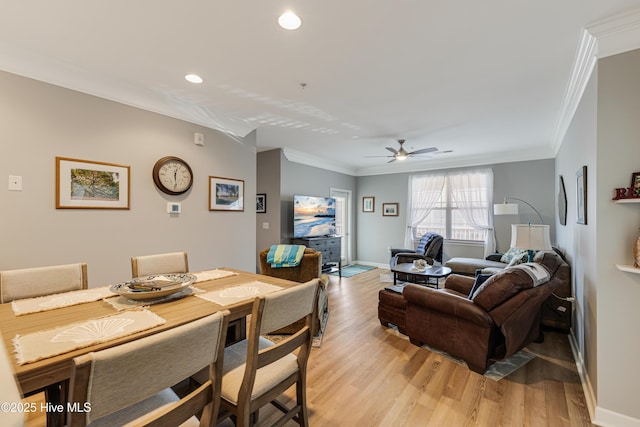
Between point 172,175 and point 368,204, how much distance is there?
513cm

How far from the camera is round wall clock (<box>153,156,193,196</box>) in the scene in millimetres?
2961

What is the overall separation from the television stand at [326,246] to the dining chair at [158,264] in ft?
9.82

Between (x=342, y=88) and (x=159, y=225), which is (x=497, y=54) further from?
(x=159, y=225)

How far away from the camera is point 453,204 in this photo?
606 cm

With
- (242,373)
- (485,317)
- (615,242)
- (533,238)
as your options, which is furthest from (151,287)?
(533,238)

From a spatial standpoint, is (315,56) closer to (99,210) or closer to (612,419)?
(99,210)

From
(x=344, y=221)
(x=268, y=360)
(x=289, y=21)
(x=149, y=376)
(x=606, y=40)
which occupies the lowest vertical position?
(x=268, y=360)

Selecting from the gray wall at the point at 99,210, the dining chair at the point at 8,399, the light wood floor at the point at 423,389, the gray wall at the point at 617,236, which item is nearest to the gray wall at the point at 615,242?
the gray wall at the point at 617,236

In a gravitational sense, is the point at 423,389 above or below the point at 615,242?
below

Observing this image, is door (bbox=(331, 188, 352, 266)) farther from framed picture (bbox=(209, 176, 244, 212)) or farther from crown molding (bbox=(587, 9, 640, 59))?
crown molding (bbox=(587, 9, 640, 59))

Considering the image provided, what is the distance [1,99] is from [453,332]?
409 centimetres

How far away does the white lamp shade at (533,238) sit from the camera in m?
3.05

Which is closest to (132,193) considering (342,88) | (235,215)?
(235,215)

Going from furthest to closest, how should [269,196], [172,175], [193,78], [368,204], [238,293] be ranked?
[368,204] < [269,196] < [172,175] < [193,78] < [238,293]
